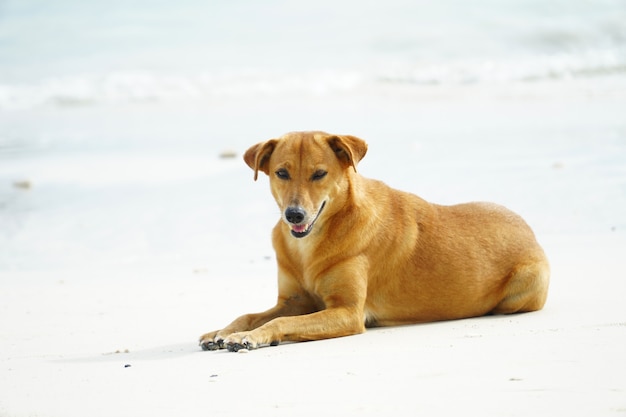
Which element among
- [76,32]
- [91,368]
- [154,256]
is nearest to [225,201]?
[154,256]

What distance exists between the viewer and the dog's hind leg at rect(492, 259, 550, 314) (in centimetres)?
693

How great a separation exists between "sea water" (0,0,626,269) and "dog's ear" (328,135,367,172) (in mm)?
3043

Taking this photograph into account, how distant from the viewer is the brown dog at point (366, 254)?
6.51 meters

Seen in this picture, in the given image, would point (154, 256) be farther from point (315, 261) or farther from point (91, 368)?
point (91, 368)

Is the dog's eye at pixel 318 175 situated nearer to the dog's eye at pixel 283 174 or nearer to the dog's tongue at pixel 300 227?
the dog's eye at pixel 283 174

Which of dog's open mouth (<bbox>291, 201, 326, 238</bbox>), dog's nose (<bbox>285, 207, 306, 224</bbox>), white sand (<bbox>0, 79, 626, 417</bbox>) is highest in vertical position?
dog's nose (<bbox>285, 207, 306, 224</bbox>)

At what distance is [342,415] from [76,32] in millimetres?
34105

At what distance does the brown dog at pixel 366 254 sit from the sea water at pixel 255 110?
2787mm

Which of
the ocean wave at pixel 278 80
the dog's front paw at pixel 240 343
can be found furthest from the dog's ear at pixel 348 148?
the ocean wave at pixel 278 80

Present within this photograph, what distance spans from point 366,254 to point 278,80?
73.4ft

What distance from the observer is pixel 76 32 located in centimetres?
3644

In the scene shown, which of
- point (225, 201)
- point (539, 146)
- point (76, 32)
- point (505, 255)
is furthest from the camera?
point (76, 32)

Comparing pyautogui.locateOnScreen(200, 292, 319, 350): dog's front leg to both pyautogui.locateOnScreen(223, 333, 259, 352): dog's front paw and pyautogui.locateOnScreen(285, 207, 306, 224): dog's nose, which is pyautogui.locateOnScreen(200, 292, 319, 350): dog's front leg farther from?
pyautogui.locateOnScreen(285, 207, 306, 224): dog's nose

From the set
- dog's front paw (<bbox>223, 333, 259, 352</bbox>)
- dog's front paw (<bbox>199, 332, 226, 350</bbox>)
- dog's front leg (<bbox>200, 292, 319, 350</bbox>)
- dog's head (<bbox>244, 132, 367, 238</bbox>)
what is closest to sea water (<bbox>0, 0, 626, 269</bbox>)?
dog's front leg (<bbox>200, 292, 319, 350</bbox>)
